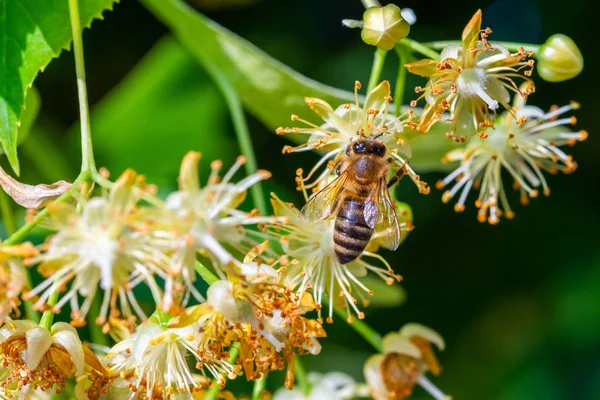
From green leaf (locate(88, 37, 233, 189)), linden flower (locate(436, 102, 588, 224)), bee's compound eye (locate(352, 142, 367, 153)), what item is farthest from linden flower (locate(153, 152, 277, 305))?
green leaf (locate(88, 37, 233, 189))

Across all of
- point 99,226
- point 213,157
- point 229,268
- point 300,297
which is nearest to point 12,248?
point 99,226

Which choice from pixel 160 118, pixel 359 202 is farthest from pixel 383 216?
pixel 160 118

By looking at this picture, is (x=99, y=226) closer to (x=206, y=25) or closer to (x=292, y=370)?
(x=292, y=370)

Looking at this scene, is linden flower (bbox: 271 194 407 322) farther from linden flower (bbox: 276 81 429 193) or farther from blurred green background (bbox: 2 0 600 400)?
blurred green background (bbox: 2 0 600 400)

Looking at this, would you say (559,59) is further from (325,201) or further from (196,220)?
(196,220)

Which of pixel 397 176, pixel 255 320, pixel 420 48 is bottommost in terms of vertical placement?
pixel 255 320

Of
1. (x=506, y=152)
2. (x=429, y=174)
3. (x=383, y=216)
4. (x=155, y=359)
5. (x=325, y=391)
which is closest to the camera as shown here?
(x=155, y=359)
